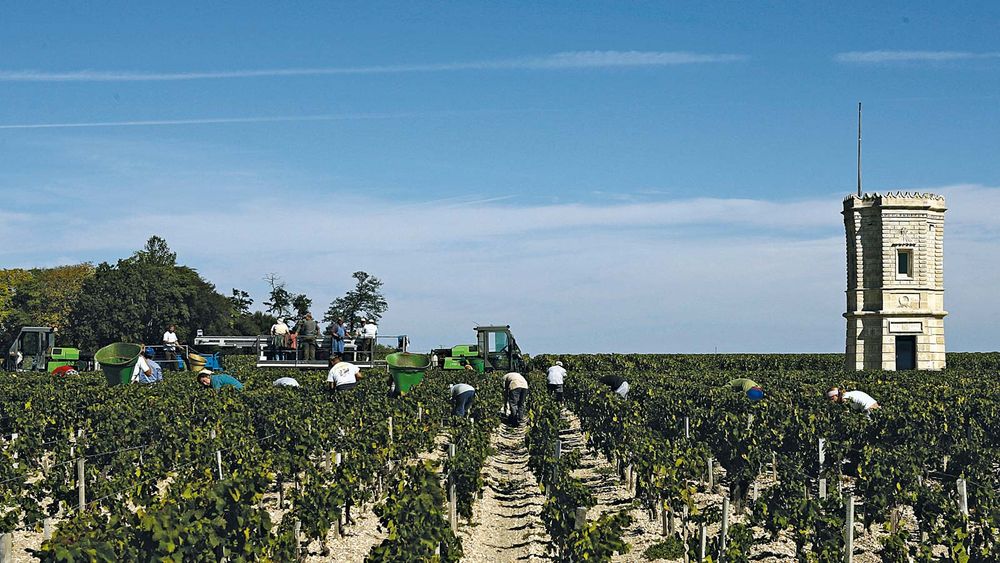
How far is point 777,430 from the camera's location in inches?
760

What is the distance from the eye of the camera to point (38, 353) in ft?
144

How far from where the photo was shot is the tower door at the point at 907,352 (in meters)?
47.3

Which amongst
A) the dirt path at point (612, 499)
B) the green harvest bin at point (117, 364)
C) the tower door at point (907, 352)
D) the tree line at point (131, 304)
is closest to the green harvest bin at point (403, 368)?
the dirt path at point (612, 499)

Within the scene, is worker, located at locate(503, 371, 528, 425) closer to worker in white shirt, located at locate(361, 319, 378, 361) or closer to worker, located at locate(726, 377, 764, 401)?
worker, located at locate(726, 377, 764, 401)

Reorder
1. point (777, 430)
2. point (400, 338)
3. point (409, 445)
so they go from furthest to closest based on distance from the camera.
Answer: point (400, 338) → point (777, 430) → point (409, 445)

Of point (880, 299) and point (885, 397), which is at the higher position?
point (880, 299)

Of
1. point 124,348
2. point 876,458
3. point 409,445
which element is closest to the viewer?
point 876,458

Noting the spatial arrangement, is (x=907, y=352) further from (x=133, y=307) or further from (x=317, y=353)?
(x=133, y=307)

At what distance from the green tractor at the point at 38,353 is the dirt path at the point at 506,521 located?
28.8 meters

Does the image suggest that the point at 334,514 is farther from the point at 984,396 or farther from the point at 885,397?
the point at 984,396

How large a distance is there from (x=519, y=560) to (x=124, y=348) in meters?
18.2

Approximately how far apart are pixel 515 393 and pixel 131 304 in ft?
205

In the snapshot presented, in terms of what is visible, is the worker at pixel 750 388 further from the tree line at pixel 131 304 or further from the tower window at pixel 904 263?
the tree line at pixel 131 304

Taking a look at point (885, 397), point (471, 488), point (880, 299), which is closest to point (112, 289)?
point (880, 299)
